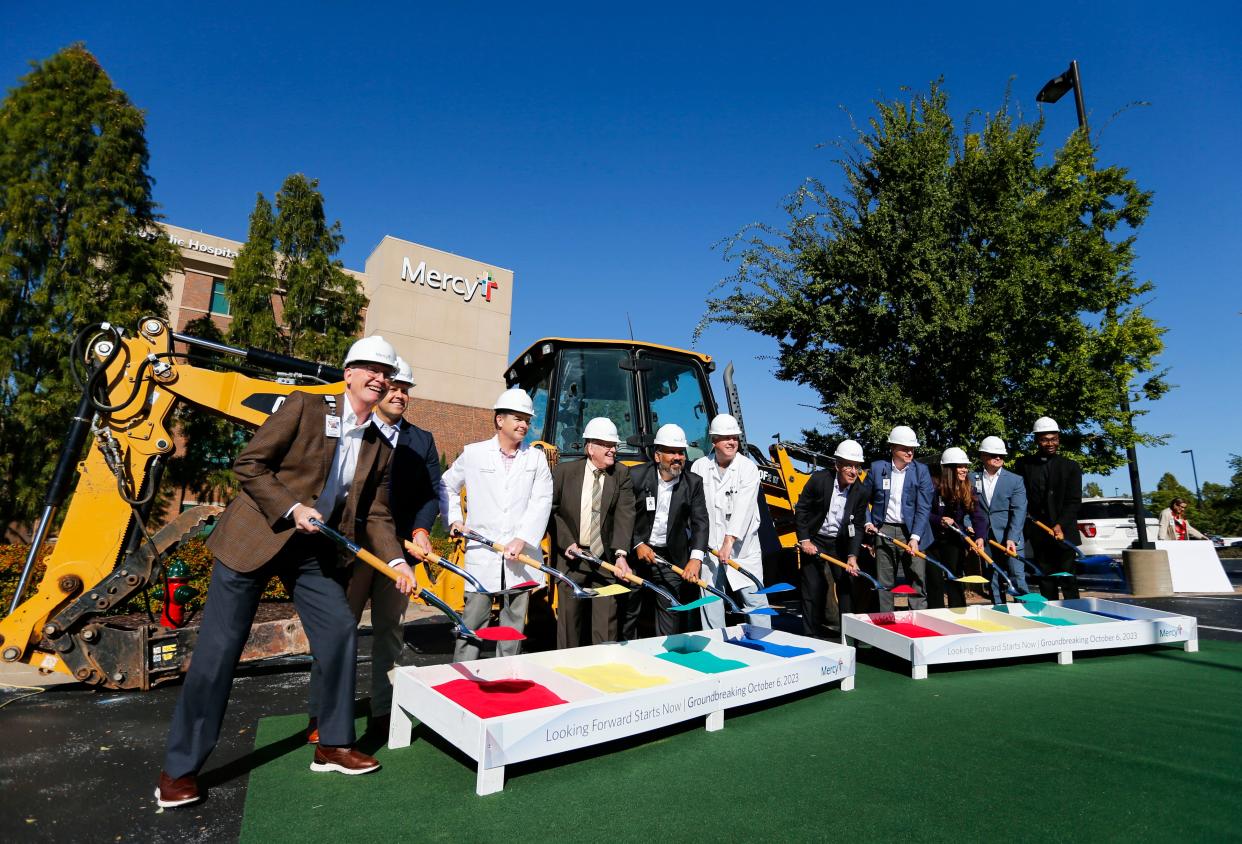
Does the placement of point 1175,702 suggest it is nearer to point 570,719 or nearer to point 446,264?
point 570,719

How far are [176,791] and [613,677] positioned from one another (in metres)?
2.19

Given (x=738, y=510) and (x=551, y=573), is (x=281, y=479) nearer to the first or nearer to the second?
(x=551, y=573)

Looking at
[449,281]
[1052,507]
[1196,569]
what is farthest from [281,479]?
[449,281]

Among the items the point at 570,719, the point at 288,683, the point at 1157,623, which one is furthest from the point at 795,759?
the point at 1157,623

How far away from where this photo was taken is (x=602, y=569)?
4.97 m

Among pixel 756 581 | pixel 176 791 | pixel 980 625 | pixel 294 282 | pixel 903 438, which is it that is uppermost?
pixel 294 282

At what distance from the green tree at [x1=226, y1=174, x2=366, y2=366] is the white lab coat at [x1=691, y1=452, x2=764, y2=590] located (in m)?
12.6

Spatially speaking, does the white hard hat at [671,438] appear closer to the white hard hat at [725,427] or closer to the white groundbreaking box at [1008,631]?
the white hard hat at [725,427]

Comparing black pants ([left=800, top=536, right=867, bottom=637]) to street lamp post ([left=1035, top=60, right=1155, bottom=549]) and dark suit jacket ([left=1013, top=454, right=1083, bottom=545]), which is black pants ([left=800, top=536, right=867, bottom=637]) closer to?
dark suit jacket ([left=1013, top=454, right=1083, bottom=545])

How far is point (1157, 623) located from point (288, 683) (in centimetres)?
715

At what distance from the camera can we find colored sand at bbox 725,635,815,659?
4.59 meters

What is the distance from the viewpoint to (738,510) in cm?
563

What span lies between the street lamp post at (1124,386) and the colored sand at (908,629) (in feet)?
22.7

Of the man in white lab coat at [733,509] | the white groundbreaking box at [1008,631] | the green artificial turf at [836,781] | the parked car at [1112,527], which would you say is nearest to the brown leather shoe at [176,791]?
the green artificial turf at [836,781]
